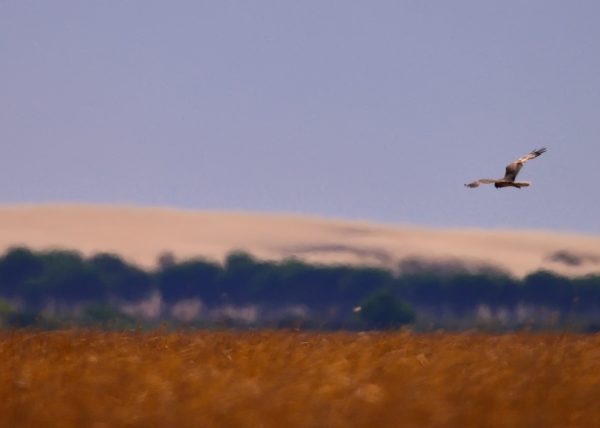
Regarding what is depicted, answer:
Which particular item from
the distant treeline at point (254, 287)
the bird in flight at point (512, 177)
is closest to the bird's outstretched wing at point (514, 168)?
the bird in flight at point (512, 177)

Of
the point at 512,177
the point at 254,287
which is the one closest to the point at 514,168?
the point at 512,177

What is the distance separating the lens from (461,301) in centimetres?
4238

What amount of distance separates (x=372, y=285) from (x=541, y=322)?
29.7m

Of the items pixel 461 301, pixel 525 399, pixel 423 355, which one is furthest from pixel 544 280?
pixel 525 399

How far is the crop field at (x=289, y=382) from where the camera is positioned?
9.66 metres

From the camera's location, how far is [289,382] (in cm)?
1068

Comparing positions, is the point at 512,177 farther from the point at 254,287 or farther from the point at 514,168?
the point at 254,287

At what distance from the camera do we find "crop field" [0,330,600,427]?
9.66m

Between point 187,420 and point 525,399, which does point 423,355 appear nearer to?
point 525,399

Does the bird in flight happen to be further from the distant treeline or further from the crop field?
the distant treeline

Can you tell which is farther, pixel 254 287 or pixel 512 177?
pixel 254 287

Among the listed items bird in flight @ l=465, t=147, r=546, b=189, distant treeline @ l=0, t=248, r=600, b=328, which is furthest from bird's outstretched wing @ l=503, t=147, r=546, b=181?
distant treeline @ l=0, t=248, r=600, b=328

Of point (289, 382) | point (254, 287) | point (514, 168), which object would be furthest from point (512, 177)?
point (254, 287)

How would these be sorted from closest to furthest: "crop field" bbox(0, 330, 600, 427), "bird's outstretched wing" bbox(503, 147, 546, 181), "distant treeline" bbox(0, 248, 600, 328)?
"crop field" bbox(0, 330, 600, 427), "bird's outstretched wing" bbox(503, 147, 546, 181), "distant treeline" bbox(0, 248, 600, 328)
